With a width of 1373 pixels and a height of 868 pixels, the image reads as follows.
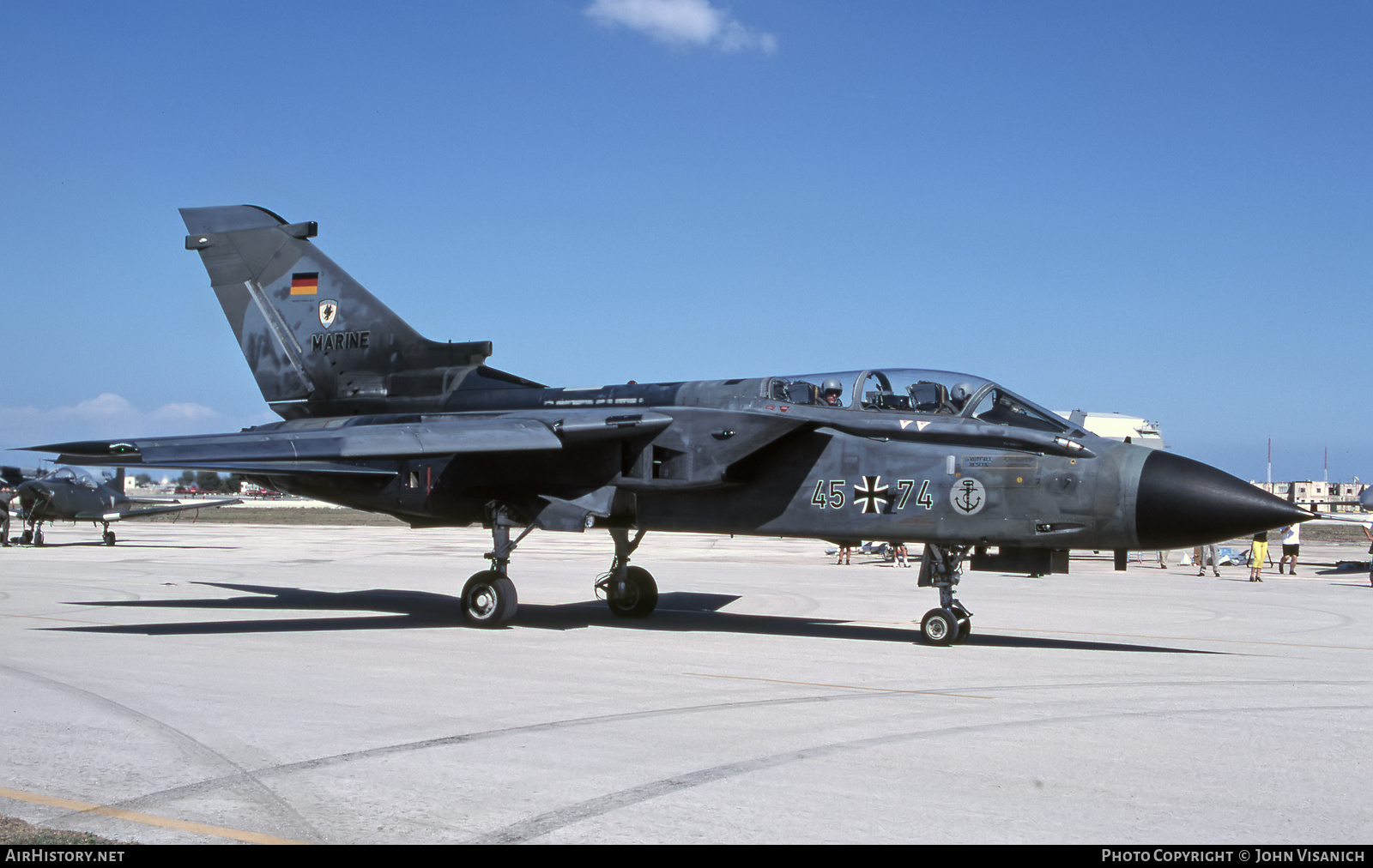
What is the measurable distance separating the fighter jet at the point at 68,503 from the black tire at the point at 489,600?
69.9 feet

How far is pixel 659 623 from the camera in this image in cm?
1469

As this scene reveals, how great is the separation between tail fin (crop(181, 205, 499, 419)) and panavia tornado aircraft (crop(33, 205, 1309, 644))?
0.11 meters

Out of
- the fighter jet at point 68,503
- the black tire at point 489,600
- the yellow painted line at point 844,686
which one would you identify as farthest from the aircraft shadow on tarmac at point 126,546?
the yellow painted line at point 844,686

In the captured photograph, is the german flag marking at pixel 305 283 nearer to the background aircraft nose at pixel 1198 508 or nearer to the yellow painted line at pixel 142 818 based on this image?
the background aircraft nose at pixel 1198 508

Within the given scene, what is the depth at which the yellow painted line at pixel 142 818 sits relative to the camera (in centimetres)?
496

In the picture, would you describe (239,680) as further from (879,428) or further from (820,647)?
(879,428)

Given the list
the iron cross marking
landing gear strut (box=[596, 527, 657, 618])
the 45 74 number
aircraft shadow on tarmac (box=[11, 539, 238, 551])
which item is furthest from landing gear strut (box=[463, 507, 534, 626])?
aircraft shadow on tarmac (box=[11, 539, 238, 551])

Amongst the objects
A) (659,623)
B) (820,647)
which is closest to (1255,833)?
(820,647)

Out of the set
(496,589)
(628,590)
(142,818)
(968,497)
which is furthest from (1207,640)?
(142,818)

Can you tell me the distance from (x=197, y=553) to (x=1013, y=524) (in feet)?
78.6

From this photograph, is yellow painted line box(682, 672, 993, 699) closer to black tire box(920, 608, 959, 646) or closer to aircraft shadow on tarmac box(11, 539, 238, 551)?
black tire box(920, 608, 959, 646)

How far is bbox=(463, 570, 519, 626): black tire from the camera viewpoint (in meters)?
13.7

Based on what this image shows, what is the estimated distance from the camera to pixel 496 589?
45.0ft

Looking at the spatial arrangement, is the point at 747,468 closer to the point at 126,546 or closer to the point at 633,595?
the point at 633,595
